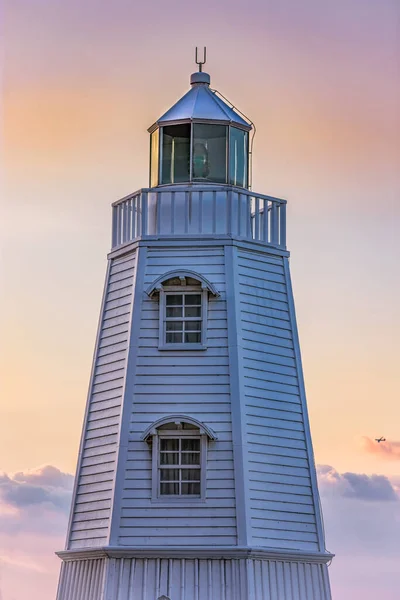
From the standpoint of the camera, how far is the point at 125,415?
123 ft

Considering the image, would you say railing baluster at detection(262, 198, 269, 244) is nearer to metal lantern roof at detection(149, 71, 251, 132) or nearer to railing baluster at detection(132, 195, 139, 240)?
metal lantern roof at detection(149, 71, 251, 132)

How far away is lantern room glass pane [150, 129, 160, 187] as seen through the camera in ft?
133

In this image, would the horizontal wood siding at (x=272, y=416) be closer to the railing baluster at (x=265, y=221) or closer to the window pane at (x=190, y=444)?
the railing baluster at (x=265, y=221)

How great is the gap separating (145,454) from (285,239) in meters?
6.68

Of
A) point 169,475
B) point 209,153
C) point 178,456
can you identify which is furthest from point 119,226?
point 169,475

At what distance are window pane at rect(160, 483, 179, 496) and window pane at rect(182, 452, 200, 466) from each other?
0.57m

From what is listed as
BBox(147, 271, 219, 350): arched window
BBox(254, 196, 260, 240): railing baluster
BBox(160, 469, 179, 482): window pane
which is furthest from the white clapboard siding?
BBox(254, 196, 260, 240): railing baluster

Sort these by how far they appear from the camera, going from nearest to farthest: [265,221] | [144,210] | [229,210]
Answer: [229,210] → [144,210] → [265,221]

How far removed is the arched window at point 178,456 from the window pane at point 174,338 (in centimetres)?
193

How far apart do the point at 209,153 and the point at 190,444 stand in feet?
24.5

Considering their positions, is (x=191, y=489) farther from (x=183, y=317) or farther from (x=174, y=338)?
(x=183, y=317)

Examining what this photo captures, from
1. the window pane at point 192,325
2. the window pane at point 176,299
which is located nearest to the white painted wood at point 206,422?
the window pane at point 192,325

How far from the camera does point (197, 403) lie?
37.5 metres

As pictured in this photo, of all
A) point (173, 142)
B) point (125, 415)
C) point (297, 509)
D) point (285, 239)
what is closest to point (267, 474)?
point (297, 509)
